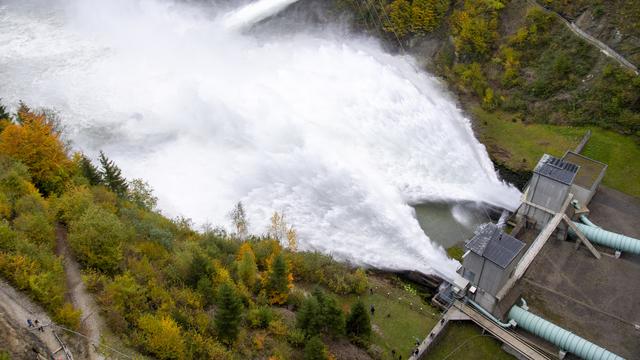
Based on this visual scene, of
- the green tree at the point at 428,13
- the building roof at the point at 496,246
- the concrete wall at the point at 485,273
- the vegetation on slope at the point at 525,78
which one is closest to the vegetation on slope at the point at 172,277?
the concrete wall at the point at 485,273

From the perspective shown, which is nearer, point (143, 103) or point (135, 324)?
point (135, 324)

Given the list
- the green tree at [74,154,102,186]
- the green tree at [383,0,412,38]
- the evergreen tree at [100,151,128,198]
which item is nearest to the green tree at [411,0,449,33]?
the green tree at [383,0,412,38]

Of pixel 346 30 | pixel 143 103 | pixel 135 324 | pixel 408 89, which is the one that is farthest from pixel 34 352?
pixel 346 30

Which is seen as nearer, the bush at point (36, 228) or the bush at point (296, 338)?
the bush at point (36, 228)

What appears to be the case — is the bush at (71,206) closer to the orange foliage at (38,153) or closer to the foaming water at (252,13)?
the orange foliage at (38,153)

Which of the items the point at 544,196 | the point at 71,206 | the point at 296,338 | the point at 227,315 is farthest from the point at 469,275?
the point at 71,206

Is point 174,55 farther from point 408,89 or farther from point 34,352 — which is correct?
point 34,352

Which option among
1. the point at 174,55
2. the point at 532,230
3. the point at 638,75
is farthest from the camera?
the point at 174,55
